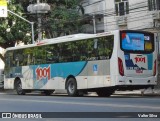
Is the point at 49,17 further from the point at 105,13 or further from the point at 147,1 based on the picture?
the point at 147,1

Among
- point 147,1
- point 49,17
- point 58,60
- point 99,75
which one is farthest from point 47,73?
point 49,17

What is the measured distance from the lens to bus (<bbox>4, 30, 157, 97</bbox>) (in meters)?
20.9

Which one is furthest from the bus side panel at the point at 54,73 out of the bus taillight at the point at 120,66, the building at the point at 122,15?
the building at the point at 122,15

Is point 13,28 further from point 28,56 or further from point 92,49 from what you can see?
point 92,49

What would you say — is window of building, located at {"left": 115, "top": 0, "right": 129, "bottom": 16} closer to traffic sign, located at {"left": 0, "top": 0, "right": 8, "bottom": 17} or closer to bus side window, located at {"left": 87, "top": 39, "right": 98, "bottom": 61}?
traffic sign, located at {"left": 0, "top": 0, "right": 8, "bottom": 17}

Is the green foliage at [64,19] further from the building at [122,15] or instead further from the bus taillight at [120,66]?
the bus taillight at [120,66]

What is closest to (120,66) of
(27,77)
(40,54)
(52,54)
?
(52,54)

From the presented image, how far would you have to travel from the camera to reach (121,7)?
111ft

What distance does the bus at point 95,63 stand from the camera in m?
20.9

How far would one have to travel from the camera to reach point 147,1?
3134 centimetres

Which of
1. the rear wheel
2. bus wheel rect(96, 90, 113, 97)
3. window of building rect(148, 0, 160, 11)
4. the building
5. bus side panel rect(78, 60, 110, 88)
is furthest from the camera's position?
the building

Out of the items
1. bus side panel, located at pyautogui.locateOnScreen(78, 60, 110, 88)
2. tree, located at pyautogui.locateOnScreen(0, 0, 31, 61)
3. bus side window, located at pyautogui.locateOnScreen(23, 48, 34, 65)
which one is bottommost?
bus side panel, located at pyautogui.locateOnScreen(78, 60, 110, 88)

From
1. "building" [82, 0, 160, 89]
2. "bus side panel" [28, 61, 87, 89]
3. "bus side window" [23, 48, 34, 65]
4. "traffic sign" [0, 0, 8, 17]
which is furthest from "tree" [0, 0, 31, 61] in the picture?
"bus side panel" [28, 61, 87, 89]

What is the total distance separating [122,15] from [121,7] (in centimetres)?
69
